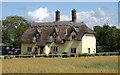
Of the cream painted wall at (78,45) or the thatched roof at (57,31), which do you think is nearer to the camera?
the cream painted wall at (78,45)

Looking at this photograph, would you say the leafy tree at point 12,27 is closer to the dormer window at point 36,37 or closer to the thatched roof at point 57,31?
the thatched roof at point 57,31

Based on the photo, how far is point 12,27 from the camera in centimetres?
9506

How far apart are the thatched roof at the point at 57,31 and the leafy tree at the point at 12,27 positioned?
22.9 metres

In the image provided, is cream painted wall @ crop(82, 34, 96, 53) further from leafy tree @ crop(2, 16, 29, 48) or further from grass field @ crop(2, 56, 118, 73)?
leafy tree @ crop(2, 16, 29, 48)

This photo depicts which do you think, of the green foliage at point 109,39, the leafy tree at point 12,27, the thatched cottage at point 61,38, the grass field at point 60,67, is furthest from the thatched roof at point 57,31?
the grass field at point 60,67

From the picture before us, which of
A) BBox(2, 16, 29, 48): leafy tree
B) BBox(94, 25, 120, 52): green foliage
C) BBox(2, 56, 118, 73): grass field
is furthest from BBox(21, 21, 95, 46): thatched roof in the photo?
BBox(2, 56, 118, 73): grass field

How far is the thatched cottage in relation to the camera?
6438 cm

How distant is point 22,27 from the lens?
91938 millimetres

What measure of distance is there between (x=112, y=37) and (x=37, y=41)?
83.6 feet

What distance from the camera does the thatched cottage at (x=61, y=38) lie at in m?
64.4

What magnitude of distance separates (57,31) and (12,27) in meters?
31.9

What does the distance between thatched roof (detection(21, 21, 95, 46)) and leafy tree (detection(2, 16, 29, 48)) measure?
22.9m

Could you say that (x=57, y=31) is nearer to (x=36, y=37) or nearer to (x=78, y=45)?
(x=36, y=37)

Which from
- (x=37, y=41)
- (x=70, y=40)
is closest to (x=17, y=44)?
(x=37, y=41)
